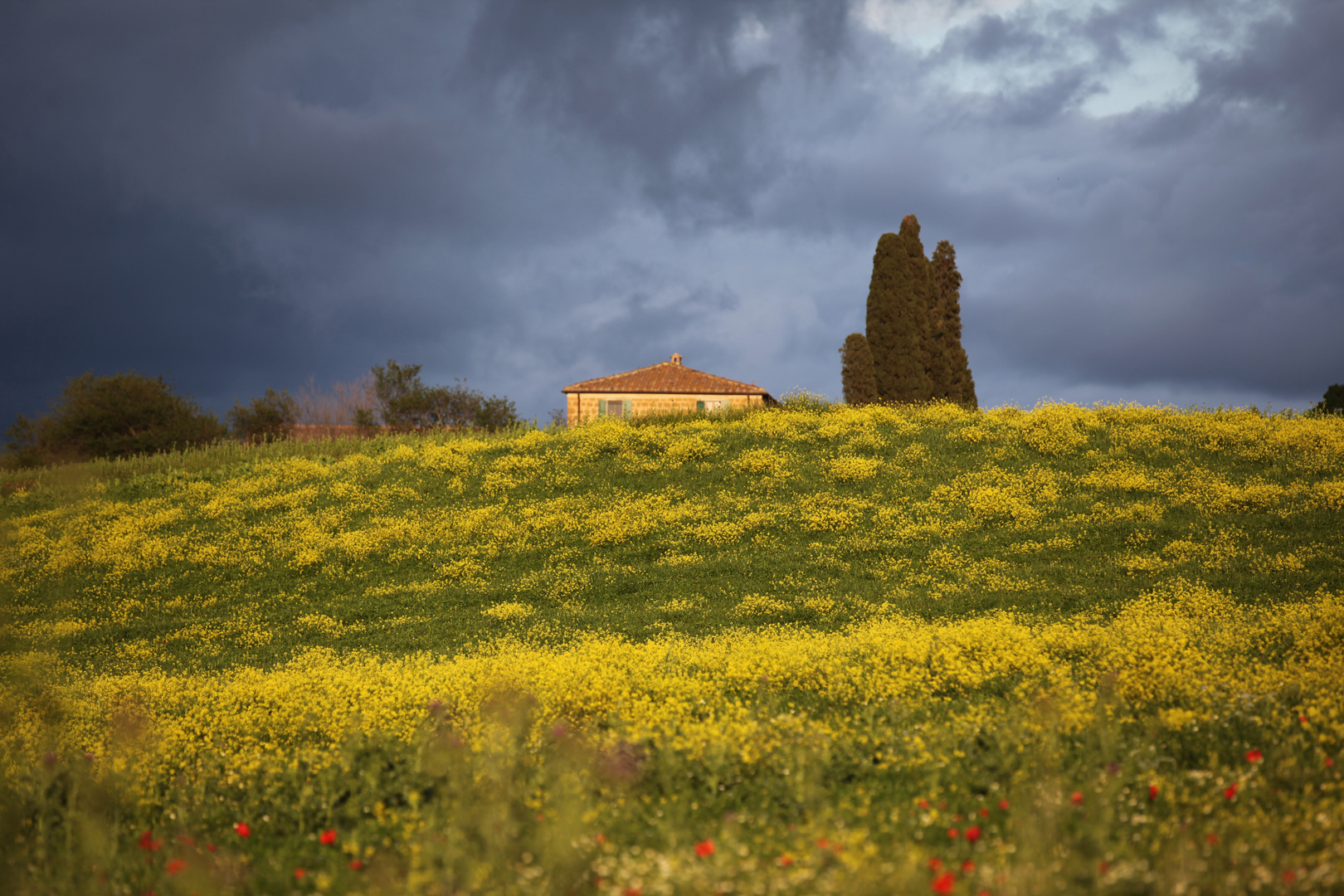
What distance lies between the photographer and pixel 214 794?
589 centimetres

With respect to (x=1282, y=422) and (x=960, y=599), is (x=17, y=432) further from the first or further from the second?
(x=1282, y=422)

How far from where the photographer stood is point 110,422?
34.6 metres

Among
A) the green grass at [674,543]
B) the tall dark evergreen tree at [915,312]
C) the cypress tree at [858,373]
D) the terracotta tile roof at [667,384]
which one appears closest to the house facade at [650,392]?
the terracotta tile roof at [667,384]

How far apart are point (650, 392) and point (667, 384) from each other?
4.51ft

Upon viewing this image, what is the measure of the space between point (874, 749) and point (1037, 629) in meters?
5.57

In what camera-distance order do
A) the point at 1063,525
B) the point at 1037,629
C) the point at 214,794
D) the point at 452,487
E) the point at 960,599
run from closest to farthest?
the point at 214,794
the point at 1037,629
the point at 960,599
the point at 1063,525
the point at 452,487

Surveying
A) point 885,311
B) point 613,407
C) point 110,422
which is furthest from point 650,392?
point 110,422

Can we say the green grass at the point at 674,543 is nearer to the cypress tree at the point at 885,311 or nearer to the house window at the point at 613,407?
the cypress tree at the point at 885,311

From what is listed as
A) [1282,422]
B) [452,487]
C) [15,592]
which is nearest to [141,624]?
[15,592]

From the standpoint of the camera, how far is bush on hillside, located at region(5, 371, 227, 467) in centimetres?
3419

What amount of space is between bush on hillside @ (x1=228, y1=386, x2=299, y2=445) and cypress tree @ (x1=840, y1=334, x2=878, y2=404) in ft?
97.9

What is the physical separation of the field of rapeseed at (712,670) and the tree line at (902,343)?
912 centimetres

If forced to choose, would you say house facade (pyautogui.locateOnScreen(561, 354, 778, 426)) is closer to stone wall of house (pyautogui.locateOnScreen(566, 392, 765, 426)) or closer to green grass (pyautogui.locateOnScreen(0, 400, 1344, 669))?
stone wall of house (pyautogui.locateOnScreen(566, 392, 765, 426))

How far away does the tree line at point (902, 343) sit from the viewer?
1201 inches
